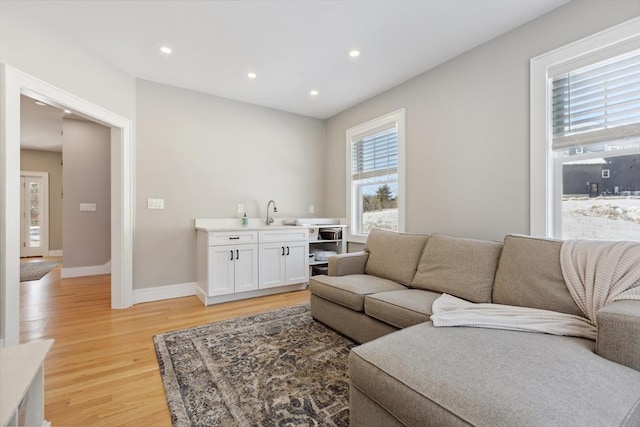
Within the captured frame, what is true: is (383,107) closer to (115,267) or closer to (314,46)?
(314,46)

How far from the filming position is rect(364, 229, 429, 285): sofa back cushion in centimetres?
253

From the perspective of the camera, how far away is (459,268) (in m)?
2.15

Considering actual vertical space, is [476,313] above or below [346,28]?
below

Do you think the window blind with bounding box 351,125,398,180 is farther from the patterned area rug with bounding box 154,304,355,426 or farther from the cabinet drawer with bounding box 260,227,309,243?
A: the patterned area rug with bounding box 154,304,355,426

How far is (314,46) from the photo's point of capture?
105 inches

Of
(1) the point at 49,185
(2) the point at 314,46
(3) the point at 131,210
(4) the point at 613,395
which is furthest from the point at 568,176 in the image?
(1) the point at 49,185

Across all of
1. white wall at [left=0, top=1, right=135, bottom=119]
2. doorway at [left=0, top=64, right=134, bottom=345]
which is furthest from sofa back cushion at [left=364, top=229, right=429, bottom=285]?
white wall at [left=0, top=1, right=135, bottom=119]

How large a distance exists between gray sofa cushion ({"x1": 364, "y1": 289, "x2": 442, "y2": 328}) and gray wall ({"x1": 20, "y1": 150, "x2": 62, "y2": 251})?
847cm

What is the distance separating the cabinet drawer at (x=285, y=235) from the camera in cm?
358

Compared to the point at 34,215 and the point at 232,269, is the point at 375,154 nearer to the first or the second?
the point at 232,269

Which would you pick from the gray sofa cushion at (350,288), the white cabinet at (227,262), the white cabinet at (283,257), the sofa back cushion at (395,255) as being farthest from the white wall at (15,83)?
the sofa back cushion at (395,255)

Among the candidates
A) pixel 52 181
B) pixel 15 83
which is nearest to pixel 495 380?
pixel 15 83

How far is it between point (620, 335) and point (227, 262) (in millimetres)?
3174

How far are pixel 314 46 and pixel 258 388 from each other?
2.85m
